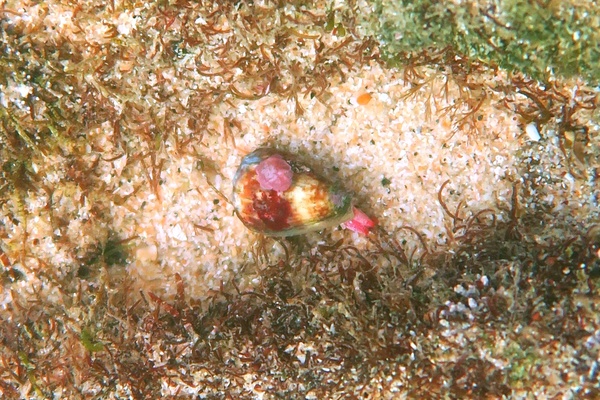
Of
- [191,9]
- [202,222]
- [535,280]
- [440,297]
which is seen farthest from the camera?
[202,222]

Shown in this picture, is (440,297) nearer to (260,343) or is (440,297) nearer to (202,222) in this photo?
(260,343)

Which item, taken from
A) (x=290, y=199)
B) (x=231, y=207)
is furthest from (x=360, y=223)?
(x=231, y=207)

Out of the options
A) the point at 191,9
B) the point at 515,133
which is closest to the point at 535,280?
the point at 515,133

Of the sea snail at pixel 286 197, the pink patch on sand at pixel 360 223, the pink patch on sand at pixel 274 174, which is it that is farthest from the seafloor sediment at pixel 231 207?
the pink patch on sand at pixel 274 174

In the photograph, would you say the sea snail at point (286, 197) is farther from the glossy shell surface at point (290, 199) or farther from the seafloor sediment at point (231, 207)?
the seafloor sediment at point (231, 207)

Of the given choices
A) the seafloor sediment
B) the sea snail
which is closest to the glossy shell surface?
the sea snail

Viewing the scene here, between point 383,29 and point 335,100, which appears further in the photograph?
point 335,100

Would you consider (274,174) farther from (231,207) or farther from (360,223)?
(360,223)

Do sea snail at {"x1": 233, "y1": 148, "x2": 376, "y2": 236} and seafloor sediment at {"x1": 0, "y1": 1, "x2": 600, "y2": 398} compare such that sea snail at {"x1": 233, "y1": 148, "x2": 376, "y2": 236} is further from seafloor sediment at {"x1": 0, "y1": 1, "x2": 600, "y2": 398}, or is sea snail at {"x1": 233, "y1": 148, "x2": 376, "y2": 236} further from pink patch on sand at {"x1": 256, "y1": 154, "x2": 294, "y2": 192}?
seafloor sediment at {"x1": 0, "y1": 1, "x2": 600, "y2": 398}
